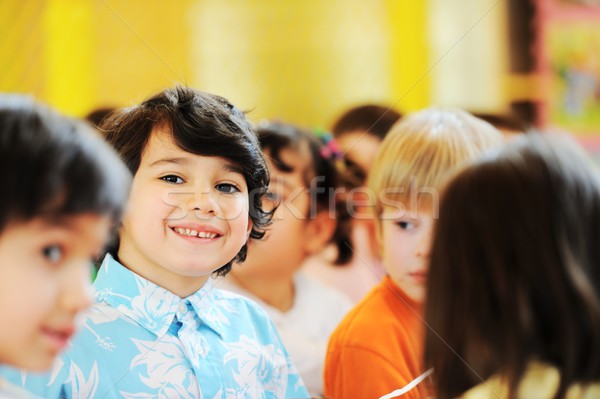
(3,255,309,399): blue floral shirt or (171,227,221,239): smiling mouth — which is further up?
(171,227,221,239): smiling mouth

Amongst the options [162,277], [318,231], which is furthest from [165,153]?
[318,231]

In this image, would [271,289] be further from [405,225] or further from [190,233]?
[190,233]

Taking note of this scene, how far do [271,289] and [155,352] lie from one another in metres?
0.55

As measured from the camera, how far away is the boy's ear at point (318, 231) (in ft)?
4.88

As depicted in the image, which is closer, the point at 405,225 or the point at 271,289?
the point at 405,225

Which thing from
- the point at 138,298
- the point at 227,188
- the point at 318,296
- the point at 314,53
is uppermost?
the point at 314,53

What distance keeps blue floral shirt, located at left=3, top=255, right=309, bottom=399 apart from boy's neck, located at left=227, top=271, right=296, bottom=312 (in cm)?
40

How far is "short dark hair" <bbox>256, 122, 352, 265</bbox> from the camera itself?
1347 mm

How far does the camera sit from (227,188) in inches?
33.6

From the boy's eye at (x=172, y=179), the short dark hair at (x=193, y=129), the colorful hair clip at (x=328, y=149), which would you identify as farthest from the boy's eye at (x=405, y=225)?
the colorful hair clip at (x=328, y=149)

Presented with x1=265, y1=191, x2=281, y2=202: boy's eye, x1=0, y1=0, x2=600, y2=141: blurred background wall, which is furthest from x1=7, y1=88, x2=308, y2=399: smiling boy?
x1=0, y1=0, x2=600, y2=141: blurred background wall

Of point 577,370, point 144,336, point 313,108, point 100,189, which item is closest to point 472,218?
point 577,370

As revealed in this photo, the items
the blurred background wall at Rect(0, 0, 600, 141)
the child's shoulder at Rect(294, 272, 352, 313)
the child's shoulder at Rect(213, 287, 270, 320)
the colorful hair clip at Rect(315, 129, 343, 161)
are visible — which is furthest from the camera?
the blurred background wall at Rect(0, 0, 600, 141)

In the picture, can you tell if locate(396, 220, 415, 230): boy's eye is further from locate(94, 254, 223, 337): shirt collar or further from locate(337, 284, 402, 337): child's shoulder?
locate(94, 254, 223, 337): shirt collar
